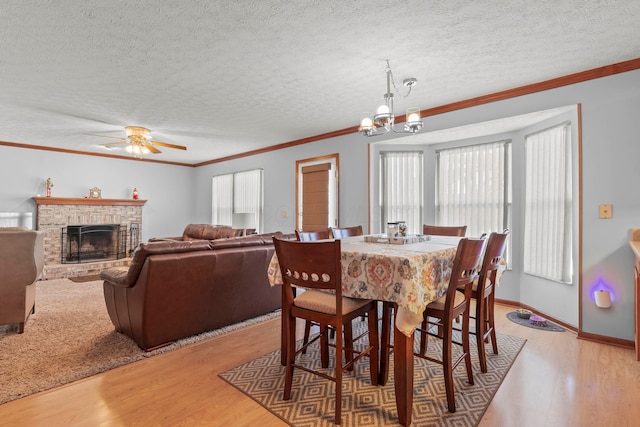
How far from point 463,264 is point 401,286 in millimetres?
394

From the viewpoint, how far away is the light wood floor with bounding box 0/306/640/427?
182 cm

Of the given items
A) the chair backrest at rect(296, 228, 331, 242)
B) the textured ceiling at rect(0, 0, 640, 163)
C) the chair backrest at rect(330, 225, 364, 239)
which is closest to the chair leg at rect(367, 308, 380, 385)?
the chair backrest at rect(296, 228, 331, 242)

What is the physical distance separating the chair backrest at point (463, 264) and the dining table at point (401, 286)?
0.12 m

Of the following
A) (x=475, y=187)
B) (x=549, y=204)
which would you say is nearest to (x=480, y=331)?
(x=549, y=204)

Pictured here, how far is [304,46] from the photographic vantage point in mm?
2535

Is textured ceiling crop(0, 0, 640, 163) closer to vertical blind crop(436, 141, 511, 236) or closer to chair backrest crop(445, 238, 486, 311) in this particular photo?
vertical blind crop(436, 141, 511, 236)

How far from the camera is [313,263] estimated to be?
1805 mm

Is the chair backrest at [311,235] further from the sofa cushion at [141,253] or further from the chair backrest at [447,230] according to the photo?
the chair backrest at [447,230]

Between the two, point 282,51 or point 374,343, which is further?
point 282,51

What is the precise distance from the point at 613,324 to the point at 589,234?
2.71ft

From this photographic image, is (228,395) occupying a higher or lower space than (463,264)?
lower

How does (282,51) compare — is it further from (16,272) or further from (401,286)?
(16,272)

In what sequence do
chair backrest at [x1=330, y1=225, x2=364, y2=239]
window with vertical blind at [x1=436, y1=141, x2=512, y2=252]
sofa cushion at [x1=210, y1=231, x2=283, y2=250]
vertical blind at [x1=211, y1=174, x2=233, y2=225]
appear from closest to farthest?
sofa cushion at [x1=210, y1=231, x2=283, y2=250] < chair backrest at [x1=330, y1=225, x2=364, y2=239] < window with vertical blind at [x1=436, y1=141, x2=512, y2=252] < vertical blind at [x1=211, y1=174, x2=233, y2=225]

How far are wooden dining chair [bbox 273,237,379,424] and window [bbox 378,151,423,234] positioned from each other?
2.93 metres
